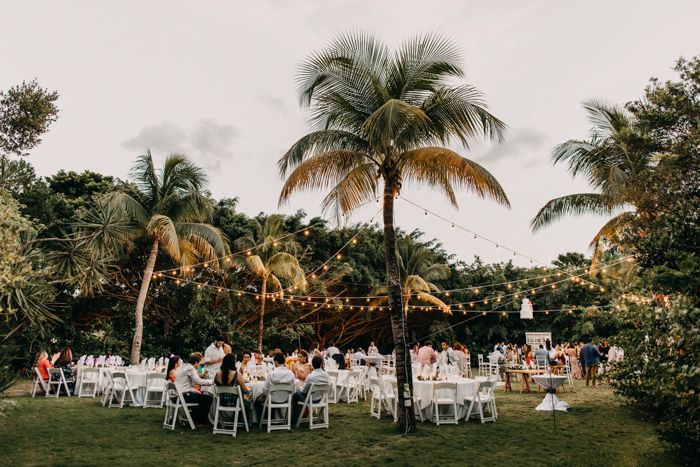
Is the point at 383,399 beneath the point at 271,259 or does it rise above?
beneath

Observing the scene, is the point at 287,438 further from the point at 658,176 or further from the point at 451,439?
the point at 658,176

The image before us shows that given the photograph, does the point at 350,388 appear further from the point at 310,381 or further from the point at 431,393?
the point at 310,381

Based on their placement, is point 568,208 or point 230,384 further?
point 568,208

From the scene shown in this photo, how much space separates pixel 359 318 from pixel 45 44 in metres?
19.1

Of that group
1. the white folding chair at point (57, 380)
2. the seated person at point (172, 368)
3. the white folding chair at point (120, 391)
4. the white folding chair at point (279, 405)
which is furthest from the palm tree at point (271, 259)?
the white folding chair at point (279, 405)

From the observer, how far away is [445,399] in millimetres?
8836

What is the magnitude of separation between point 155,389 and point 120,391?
1.39 metres

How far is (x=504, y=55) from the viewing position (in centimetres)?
1200

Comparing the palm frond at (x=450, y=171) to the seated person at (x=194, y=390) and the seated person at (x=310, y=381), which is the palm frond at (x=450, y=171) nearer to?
the seated person at (x=310, y=381)

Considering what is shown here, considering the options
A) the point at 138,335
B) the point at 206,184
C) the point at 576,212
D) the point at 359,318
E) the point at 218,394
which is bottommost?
the point at 218,394

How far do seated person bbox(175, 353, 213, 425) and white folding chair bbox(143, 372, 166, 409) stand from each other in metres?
2.21

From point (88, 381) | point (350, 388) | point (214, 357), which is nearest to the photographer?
point (214, 357)

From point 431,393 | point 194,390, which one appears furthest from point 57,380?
point 431,393

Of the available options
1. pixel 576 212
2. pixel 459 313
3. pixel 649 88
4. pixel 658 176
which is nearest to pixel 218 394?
pixel 658 176
